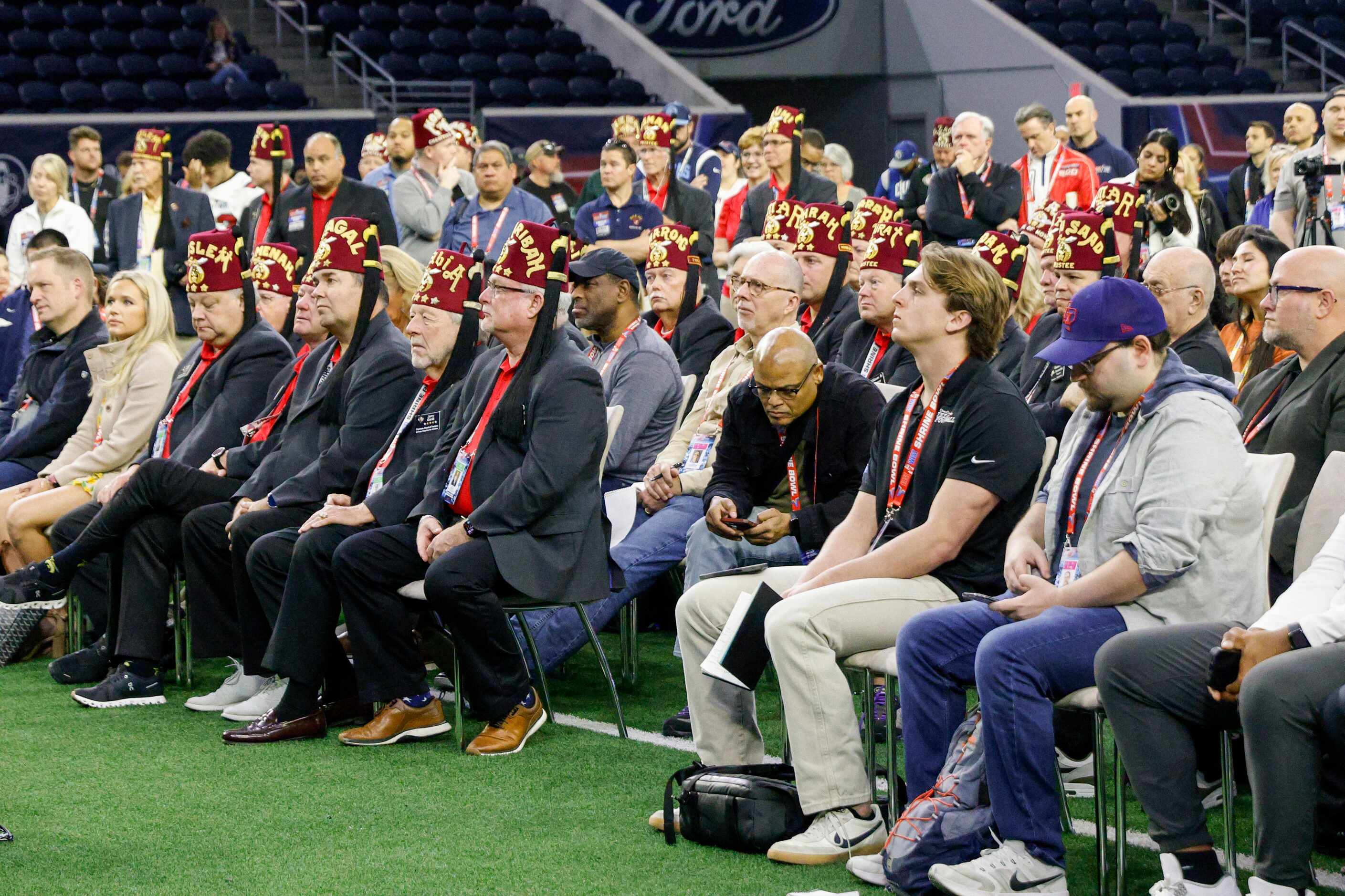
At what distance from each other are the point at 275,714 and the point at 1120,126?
14971 mm

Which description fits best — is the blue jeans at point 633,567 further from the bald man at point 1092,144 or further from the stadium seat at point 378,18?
the stadium seat at point 378,18

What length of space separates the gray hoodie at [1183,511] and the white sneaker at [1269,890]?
0.63m

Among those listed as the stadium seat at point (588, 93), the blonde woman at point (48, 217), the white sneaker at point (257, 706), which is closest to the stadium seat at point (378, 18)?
the stadium seat at point (588, 93)

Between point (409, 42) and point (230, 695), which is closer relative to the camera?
point (230, 695)

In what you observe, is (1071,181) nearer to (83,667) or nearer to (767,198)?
(767,198)

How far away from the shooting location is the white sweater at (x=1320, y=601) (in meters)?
3.72

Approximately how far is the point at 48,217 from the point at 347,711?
24.2 ft

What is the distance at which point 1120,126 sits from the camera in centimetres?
1877

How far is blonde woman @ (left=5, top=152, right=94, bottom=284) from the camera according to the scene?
12.1m

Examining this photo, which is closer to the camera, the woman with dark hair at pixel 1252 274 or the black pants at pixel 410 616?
the black pants at pixel 410 616

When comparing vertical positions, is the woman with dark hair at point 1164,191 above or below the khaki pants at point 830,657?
above

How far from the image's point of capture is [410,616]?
19.4ft

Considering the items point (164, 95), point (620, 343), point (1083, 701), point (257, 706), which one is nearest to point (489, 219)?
point (620, 343)

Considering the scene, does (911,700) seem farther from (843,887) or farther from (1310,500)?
(1310,500)
